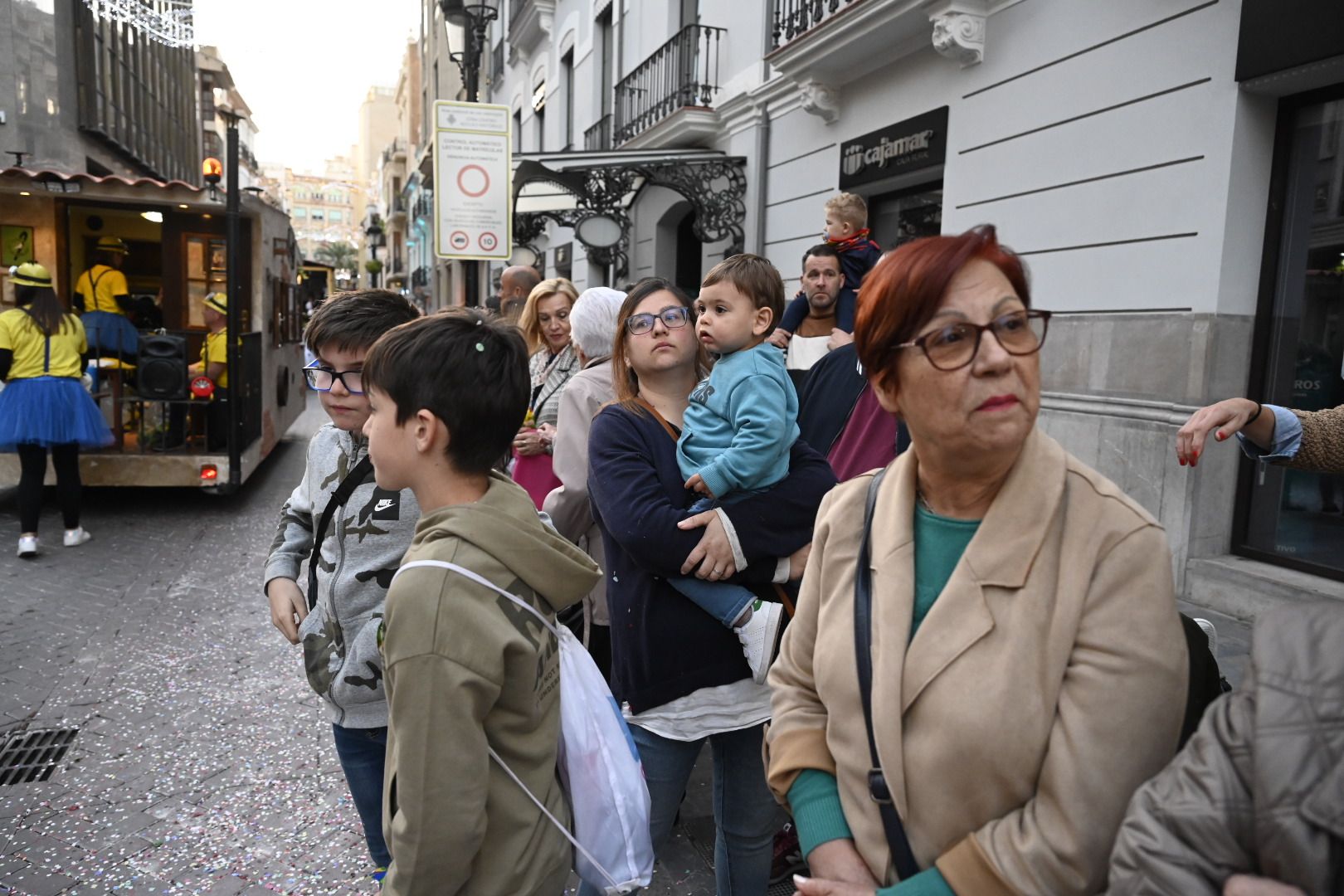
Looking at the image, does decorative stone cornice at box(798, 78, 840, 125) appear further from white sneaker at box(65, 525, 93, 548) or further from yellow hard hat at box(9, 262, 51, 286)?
white sneaker at box(65, 525, 93, 548)

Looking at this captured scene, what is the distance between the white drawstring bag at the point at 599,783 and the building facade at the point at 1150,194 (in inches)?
171

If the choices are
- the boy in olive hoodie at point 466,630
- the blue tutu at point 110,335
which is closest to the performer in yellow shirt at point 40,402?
the blue tutu at point 110,335

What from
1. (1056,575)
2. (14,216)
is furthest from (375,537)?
(14,216)

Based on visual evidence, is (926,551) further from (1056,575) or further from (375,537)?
(375,537)

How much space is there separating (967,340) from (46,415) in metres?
7.34

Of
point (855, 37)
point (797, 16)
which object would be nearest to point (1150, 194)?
point (855, 37)

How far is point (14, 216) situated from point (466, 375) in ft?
32.3

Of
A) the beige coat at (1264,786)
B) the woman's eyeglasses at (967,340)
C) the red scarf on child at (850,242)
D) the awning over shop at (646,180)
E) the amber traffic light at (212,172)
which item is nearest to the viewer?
the beige coat at (1264,786)

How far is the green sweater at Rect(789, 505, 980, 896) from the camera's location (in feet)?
4.52

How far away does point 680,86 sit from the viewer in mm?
12703

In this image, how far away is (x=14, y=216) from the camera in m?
8.95

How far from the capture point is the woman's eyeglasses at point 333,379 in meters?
2.29

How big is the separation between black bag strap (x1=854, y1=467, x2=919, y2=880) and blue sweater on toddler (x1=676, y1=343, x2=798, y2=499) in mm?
764

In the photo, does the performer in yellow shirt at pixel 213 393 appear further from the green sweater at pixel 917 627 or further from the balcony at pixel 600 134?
the balcony at pixel 600 134
